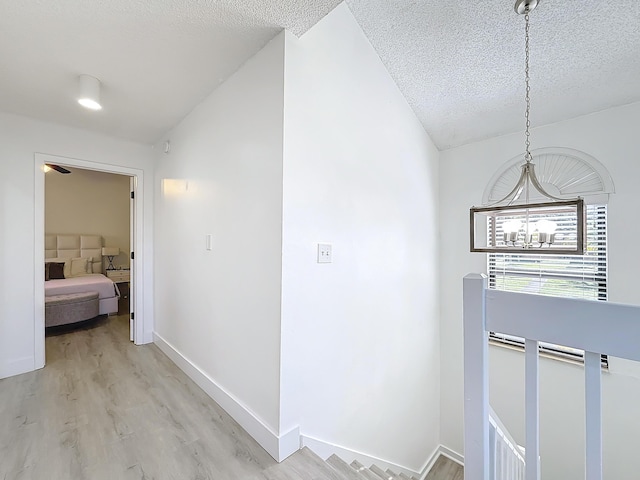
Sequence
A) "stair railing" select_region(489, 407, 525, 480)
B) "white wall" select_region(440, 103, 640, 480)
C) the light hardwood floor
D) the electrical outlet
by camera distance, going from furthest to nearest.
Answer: "white wall" select_region(440, 103, 640, 480), the electrical outlet, the light hardwood floor, "stair railing" select_region(489, 407, 525, 480)

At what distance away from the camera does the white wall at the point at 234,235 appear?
1720 mm

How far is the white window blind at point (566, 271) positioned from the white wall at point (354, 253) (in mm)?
830

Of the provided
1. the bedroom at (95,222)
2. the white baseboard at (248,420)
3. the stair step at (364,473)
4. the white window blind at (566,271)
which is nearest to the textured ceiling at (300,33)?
the white window blind at (566,271)

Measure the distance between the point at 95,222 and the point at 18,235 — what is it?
12.1ft

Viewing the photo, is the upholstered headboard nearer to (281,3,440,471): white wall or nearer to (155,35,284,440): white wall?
(155,35,284,440): white wall

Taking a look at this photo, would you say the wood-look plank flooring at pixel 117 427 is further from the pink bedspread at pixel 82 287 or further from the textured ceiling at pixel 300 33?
the textured ceiling at pixel 300 33

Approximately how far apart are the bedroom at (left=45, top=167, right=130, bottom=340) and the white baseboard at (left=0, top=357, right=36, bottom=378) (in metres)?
1.79

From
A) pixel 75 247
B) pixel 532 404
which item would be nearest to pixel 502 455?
pixel 532 404

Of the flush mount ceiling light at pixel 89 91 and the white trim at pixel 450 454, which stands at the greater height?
the flush mount ceiling light at pixel 89 91

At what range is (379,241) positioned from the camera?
245 centimetres

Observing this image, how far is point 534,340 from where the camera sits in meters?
0.82

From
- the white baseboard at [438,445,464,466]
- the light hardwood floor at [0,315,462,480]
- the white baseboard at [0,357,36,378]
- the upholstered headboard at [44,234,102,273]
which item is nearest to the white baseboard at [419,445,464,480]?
the white baseboard at [438,445,464,466]

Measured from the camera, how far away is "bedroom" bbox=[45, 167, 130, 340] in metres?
5.07

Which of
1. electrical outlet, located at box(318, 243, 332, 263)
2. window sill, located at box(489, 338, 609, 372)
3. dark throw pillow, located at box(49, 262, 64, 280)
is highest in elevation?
electrical outlet, located at box(318, 243, 332, 263)
